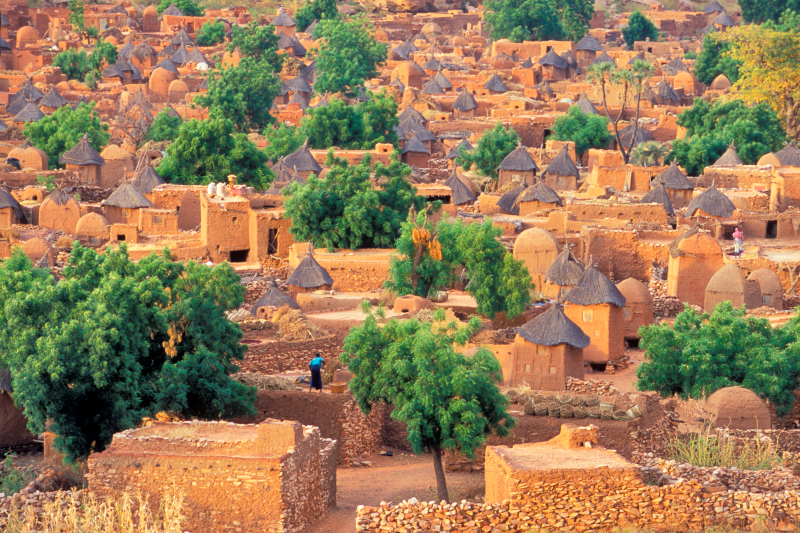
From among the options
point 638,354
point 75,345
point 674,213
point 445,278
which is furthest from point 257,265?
point 75,345

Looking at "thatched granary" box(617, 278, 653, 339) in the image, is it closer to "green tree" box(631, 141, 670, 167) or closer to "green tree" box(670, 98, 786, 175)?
"green tree" box(631, 141, 670, 167)

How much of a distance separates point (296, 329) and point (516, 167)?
21.1m

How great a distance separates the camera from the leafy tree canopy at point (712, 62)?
75.2 metres

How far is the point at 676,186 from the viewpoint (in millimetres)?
49812

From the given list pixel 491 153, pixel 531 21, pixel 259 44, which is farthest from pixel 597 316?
pixel 531 21

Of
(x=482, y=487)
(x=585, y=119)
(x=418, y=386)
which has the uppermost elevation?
(x=585, y=119)

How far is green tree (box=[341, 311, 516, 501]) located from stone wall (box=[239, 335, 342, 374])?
4.68 metres

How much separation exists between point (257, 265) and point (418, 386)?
54.2ft

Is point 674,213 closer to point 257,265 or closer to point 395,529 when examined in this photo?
point 257,265

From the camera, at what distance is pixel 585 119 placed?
62.3 meters

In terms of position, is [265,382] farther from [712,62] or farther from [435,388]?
[712,62]

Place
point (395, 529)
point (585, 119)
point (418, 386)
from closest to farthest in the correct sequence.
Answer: point (395, 529) → point (418, 386) → point (585, 119)

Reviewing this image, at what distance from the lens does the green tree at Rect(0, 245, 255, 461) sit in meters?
25.3

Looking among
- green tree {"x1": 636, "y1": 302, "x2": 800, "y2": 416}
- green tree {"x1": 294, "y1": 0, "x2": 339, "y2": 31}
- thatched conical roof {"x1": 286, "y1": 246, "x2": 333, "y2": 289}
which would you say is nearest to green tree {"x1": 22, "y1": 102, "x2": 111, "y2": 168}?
thatched conical roof {"x1": 286, "y1": 246, "x2": 333, "y2": 289}
